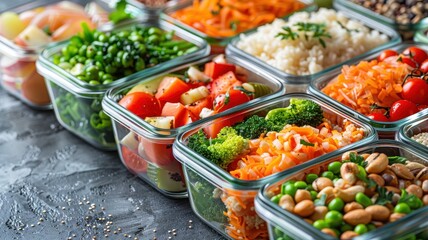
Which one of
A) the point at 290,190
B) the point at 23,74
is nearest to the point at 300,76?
the point at 290,190

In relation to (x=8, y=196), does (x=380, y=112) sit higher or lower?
higher

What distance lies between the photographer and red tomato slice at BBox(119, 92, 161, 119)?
3.73 metres

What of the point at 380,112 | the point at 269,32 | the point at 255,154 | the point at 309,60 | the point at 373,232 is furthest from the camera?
the point at 269,32

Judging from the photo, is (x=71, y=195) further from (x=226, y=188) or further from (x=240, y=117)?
(x=226, y=188)

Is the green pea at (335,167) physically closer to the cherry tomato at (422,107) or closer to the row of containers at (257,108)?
the row of containers at (257,108)

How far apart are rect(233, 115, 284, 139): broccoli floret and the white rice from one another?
63 cm

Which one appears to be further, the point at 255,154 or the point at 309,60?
the point at 309,60

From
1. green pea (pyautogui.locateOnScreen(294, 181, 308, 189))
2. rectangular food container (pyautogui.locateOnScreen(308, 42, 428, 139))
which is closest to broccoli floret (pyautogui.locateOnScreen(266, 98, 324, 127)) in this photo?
rectangular food container (pyautogui.locateOnScreen(308, 42, 428, 139))

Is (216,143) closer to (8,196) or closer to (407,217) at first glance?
(407,217)

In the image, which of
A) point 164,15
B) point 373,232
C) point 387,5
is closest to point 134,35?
point 164,15

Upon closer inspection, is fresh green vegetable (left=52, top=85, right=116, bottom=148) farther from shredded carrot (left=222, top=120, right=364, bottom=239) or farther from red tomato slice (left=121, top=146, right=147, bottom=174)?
shredded carrot (left=222, top=120, right=364, bottom=239)

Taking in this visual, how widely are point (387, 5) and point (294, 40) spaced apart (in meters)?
0.73

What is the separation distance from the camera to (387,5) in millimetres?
4543

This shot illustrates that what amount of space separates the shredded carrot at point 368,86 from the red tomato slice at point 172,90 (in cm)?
70
